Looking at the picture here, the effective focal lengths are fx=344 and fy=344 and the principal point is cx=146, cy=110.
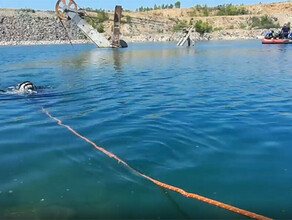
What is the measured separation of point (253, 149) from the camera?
229 inches

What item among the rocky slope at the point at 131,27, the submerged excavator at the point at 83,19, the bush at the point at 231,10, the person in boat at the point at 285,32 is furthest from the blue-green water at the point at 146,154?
the bush at the point at 231,10

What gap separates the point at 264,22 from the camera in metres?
98.1

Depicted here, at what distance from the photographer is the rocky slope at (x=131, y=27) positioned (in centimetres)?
7094

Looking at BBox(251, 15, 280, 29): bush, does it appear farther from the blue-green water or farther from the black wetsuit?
the blue-green water

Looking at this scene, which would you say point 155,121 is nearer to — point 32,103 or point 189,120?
point 189,120

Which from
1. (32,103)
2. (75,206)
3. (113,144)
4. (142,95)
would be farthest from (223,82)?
(75,206)

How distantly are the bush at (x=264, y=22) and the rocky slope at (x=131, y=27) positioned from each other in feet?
4.68

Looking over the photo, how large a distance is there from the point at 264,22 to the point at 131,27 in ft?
126

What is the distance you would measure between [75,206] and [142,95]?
23.7 ft

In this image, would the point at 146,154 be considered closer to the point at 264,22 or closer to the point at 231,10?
the point at 264,22

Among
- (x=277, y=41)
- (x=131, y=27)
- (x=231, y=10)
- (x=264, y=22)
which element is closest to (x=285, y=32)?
(x=277, y=41)

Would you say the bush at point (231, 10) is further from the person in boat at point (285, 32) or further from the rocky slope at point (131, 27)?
the person in boat at point (285, 32)

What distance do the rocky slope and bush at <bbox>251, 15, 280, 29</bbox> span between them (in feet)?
4.68

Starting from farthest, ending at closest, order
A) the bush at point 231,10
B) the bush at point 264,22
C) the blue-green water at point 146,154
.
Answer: the bush at point 231,10 < the bush at point 264,22 < the blue-green water at point 146,154
